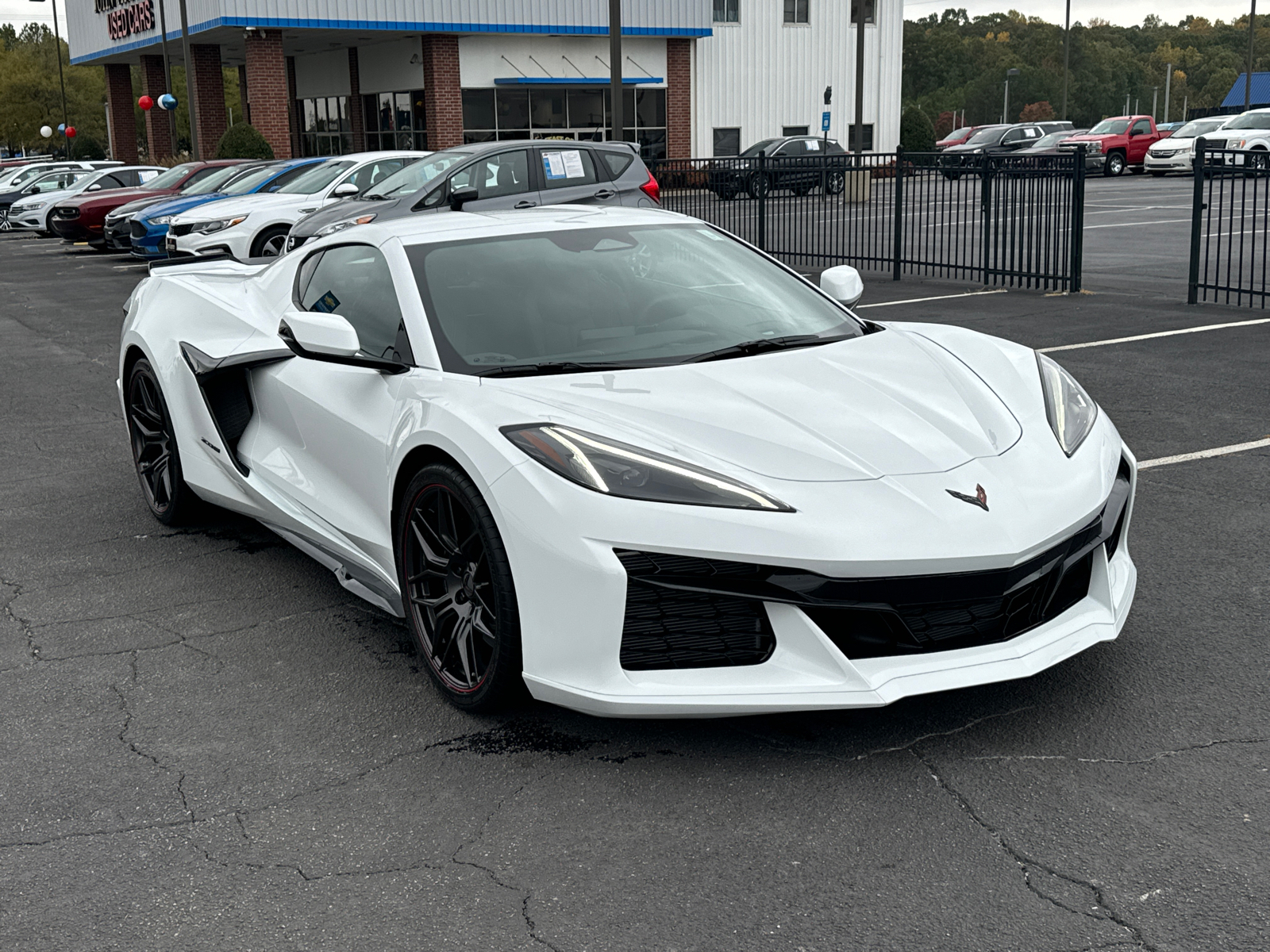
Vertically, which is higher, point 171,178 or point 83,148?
point 83,148

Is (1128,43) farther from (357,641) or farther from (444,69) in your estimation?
(357,641)

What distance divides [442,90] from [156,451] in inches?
1362

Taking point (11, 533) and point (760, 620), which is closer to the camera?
point (760, 620)

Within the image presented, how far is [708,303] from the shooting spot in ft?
15.1

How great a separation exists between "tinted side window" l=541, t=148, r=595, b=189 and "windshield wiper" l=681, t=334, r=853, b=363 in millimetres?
10759

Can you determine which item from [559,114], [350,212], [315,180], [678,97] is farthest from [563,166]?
[678,97]

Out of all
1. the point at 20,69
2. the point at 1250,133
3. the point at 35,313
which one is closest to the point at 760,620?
the point at 35,313

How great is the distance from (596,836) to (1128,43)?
180278 mm

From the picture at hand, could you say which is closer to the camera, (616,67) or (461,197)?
(461,197)

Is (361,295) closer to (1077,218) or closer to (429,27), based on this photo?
(1077,218)

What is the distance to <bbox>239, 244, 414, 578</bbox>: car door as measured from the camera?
13.6 ft

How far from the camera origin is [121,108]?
174ft

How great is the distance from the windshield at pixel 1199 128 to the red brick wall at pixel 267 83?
2634cm

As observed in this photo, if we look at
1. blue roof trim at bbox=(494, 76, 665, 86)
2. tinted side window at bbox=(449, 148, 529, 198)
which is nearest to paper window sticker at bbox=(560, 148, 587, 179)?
tinted side window at bbox=(449, 148, 529, 198)
